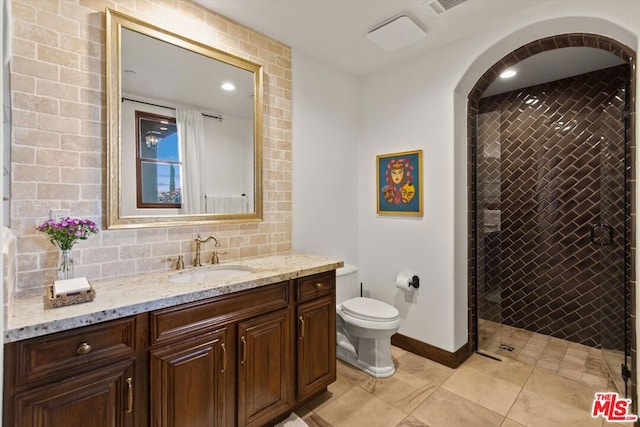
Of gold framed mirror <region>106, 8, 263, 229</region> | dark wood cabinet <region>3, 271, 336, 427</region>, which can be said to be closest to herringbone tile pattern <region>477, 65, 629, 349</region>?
dark wood cabinet <region>3, 271, 336, 427</region>

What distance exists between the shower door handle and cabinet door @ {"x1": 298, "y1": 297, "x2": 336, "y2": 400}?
2406 millimetres

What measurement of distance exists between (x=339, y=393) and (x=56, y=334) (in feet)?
5.77

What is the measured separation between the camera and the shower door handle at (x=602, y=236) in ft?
8.57

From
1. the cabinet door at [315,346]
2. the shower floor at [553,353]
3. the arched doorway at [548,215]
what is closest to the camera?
the cabinet door at [315,346]

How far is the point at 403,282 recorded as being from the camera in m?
2.78

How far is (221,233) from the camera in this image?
221 centimetres

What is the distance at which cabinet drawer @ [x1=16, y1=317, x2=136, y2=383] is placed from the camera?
110 cm

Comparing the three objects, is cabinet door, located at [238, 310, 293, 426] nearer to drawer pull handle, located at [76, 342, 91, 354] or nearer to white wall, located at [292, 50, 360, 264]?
drawer pull handle, located at [76, 342, 91, 354]

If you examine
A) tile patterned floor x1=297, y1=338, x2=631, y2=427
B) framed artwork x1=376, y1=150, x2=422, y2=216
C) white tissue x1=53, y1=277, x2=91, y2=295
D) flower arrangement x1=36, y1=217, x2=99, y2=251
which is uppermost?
framed artwork x1=376, y1=150, x2=422, y2=216

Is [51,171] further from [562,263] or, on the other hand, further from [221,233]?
[562,263]

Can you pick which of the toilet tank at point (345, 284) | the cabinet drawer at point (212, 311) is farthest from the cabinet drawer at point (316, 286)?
the toilet tank at point (345, 284)

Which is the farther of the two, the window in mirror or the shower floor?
the shower floor

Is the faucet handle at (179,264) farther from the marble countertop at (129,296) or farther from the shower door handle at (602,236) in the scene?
the shower door handle at (602,236)

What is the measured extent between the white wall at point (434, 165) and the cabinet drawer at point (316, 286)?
104cm
